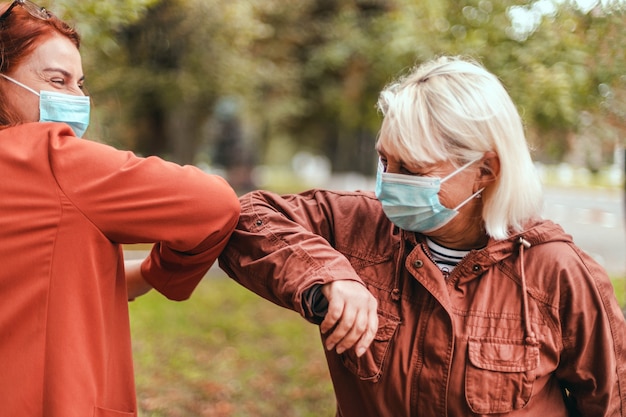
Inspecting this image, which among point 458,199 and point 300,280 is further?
point 458,199

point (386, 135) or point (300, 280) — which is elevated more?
point (386, 135)

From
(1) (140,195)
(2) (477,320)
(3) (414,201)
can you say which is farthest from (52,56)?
(2) (477,320)

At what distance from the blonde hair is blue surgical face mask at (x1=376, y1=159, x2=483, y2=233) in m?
0.07

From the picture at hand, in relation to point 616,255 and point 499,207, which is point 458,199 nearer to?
point 499,207

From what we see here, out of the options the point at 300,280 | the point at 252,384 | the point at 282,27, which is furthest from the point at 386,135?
the point at 282,27

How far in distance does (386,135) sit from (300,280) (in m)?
0.50

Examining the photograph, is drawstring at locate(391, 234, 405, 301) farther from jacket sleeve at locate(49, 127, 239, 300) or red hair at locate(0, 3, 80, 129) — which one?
red hair at locate(0, 3, 80, 129)

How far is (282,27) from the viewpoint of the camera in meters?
16.9

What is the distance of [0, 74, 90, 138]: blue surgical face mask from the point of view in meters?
1.88

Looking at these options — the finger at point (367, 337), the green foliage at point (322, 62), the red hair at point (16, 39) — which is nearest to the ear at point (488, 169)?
the finger at point (367, 337)

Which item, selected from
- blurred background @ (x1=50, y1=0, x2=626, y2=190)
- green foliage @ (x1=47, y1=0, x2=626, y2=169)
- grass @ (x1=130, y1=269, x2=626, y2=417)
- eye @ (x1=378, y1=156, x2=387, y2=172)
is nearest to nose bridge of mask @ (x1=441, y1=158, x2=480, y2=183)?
eye @ (x1=378, y1=156, x2=387, y2=172)

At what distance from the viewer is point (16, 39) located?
6.10 feet

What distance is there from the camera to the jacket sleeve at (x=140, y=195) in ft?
5.60

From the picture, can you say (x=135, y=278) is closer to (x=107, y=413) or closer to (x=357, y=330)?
(x=107, y=413)
